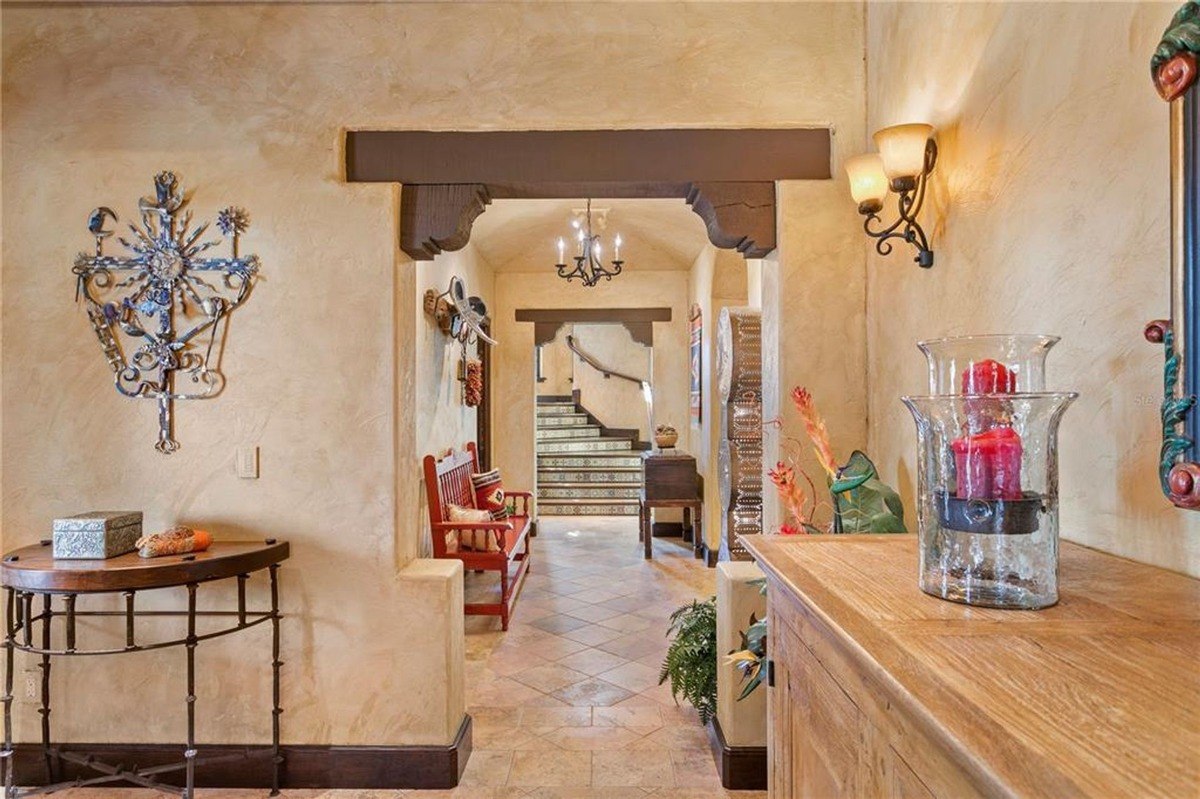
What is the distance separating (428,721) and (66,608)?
4.53ft

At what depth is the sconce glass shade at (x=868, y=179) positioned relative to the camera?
2018 millimetres

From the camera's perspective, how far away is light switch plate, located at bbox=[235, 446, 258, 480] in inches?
95.2

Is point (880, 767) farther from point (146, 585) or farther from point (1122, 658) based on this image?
point (146, 585)

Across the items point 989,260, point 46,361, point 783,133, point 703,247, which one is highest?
point 703,247

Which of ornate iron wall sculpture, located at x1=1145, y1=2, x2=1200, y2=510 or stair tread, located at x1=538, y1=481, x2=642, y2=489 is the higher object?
ornate iron wall sculpture, located at x1=1145, y1=2, x2=1200, y2=510

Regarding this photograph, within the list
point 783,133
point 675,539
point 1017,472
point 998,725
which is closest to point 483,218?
point 783,133

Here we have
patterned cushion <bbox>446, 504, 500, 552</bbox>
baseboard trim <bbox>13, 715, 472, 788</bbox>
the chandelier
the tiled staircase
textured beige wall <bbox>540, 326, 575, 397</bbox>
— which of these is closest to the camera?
baseboard trim <bbox>13, 715, 472, 788</bbox>

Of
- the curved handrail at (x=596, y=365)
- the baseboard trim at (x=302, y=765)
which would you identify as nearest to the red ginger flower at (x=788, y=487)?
the baseboard trim at (x=302, y=765)

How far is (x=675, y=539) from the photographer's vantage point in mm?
6738

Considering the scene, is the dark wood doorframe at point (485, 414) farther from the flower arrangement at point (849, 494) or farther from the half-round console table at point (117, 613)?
the flower arrangement at point (849, 494)

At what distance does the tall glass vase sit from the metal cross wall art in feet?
7.86

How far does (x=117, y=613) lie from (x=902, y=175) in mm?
3070

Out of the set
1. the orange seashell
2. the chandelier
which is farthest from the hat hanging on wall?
the orange seashell

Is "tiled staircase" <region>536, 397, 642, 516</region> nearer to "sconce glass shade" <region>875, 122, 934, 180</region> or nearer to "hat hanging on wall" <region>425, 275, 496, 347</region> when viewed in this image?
"hat hanging on wall" <region>425, 275, 496, 347</region>
